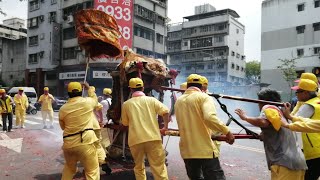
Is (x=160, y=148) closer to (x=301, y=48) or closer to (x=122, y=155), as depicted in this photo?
(x=122, y=155)

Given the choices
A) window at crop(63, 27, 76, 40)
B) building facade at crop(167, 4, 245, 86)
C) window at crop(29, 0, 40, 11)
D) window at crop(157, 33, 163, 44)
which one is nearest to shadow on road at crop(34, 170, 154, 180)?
window at crop(63, 27, 76, 40)

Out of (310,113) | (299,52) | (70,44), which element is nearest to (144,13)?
(70,44)

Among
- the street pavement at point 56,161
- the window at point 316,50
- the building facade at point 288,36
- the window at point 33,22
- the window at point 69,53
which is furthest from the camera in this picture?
the window at point 33,22

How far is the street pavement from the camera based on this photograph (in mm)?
7086

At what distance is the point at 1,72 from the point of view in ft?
180

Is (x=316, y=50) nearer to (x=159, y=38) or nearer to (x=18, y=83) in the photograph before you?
(x=159, y=38)

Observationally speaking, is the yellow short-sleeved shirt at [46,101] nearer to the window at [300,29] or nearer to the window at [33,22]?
the window at [300,29]

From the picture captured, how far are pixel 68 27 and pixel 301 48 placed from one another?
28.3m

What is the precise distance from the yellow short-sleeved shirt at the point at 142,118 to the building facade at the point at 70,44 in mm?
32718

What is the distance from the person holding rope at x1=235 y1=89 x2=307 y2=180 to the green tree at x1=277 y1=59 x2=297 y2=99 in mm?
29835

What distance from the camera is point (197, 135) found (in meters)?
4.57

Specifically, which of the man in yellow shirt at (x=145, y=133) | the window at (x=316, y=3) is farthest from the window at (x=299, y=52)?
the man in yellow shirt at (x=145, y=133)

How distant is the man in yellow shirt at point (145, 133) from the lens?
5.14 m

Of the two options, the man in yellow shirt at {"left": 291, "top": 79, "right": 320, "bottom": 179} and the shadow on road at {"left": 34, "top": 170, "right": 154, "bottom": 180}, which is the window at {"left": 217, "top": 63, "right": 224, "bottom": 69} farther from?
the man in yellow shirt at {"left": 291, "top": 79, "right": 320, "bottom": 179}
